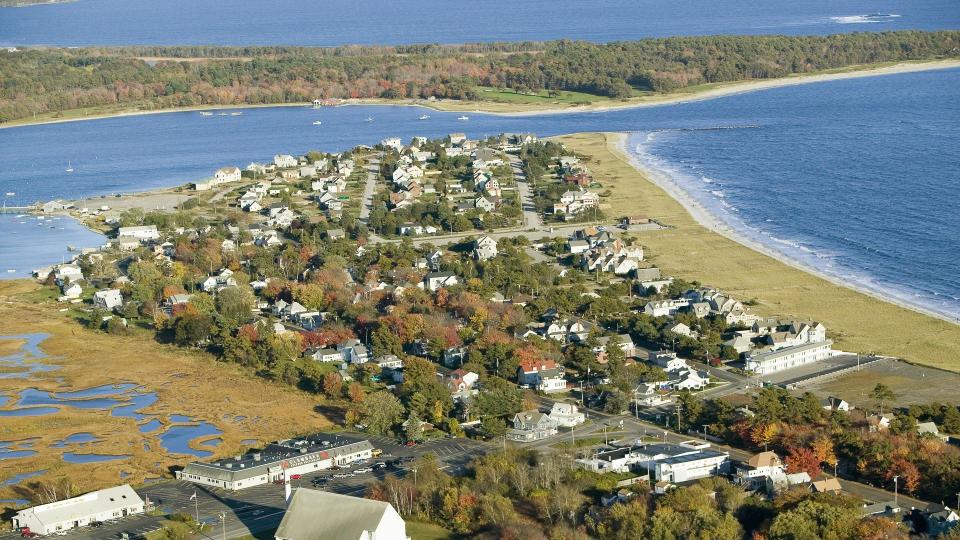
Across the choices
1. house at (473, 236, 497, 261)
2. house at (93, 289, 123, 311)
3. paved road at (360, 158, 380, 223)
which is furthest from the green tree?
paved road at (360, 158, 380, 223)

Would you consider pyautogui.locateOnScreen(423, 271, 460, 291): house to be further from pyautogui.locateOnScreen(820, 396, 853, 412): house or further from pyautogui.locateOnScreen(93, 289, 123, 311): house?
pyautogui.locateOnScreen(820, 396, 853, 412): house

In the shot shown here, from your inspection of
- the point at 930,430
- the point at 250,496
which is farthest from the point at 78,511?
the point at 930,430

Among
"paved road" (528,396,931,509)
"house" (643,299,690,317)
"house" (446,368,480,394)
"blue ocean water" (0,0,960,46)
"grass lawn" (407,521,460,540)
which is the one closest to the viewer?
"grass lawn" (407,521,460,540)

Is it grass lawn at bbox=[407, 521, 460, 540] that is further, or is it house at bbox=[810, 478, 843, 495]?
house at bbox=[810, 478, 843, 495]

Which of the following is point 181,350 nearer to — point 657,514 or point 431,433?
point 431,433

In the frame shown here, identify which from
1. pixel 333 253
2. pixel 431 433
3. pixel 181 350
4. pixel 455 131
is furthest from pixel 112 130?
pixel 431 433

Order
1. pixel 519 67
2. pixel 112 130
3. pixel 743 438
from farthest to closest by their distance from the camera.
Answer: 1. pixel 519 67
2. pixel 112 130
3. pixel 743 438
